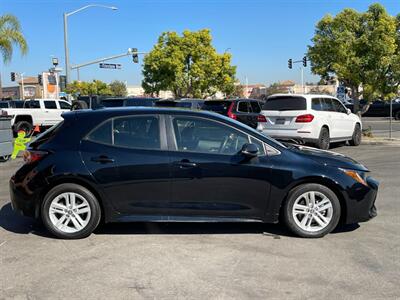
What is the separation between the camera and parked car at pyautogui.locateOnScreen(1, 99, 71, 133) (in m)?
21.4

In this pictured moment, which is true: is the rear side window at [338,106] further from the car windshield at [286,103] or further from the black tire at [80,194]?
the black tire at [80,194]

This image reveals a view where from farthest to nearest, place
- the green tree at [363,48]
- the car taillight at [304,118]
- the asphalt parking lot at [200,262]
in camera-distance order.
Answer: the green tree at [363,48] < the car taillight at [304,118] < the asphalt parking lot at [200,262]

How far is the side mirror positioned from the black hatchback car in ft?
0.04

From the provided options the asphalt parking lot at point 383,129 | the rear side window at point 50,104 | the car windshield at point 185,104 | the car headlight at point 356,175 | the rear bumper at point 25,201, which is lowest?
the asphalt parking lot at point 383,129

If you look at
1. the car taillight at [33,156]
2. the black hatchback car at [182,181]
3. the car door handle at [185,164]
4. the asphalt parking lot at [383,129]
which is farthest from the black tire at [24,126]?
the car door handle at [185,164]

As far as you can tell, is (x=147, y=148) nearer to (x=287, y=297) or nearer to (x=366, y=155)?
(x=287, y=297)

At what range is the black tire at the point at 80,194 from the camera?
17.4 feet

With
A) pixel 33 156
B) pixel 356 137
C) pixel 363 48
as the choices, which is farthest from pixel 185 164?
pixel 363 48

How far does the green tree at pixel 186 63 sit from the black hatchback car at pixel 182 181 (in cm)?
3679

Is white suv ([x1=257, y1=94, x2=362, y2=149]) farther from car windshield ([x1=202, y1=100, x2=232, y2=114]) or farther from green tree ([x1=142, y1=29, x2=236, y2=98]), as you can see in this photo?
green tree ([x1=142, y1=29, x2=236, y2=98])

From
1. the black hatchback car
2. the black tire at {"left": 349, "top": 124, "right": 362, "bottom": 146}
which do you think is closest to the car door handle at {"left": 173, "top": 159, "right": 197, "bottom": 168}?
the black hatchback car

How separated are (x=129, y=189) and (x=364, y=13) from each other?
15432 millimetres

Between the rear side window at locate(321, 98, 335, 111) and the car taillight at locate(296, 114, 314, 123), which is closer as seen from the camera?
the car taillight at locate(296, 114, 314, 123)

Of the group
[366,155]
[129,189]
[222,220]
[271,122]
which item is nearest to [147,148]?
[129,189]
